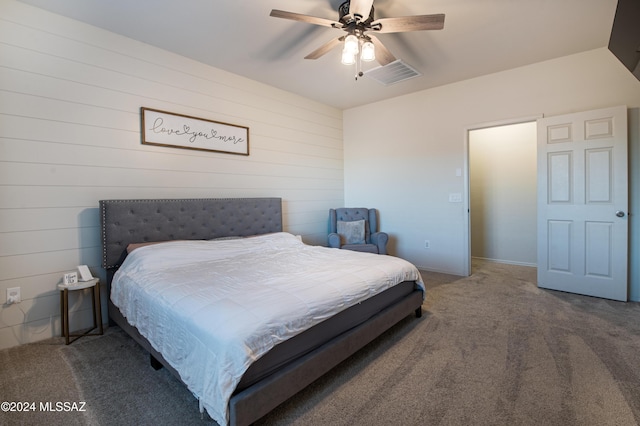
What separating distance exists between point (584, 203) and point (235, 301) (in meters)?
3.94

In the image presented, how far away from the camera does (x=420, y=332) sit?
2574mm

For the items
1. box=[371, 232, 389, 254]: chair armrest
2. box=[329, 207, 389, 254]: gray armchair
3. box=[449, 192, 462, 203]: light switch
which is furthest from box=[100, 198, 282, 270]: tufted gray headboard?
box=[449, 192, 462, 203]: light switch

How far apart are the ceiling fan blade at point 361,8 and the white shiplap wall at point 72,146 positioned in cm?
213

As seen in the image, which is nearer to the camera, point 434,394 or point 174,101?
point 434,394

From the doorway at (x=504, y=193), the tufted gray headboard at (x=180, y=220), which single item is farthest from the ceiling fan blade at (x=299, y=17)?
the doorway at (x=504, y=193)

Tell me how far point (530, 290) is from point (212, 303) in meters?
3.78

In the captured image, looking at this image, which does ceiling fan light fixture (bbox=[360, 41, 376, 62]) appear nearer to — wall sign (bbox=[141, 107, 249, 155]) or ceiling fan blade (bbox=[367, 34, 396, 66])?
ceiling fan blade (bbox=[367, 34, 396, 66])

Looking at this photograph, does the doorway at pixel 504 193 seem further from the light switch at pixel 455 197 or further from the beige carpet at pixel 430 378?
the beige carpet at pixel 430 378

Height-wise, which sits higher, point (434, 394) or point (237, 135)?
point (237, 135)

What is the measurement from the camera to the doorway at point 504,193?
4859mm

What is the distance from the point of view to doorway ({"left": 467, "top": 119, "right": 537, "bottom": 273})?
15.9 ft

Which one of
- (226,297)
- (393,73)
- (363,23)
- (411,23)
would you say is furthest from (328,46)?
(226,297)

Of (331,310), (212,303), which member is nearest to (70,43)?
(212,303)

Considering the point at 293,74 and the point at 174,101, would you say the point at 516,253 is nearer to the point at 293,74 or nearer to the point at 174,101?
the point at 293,74
